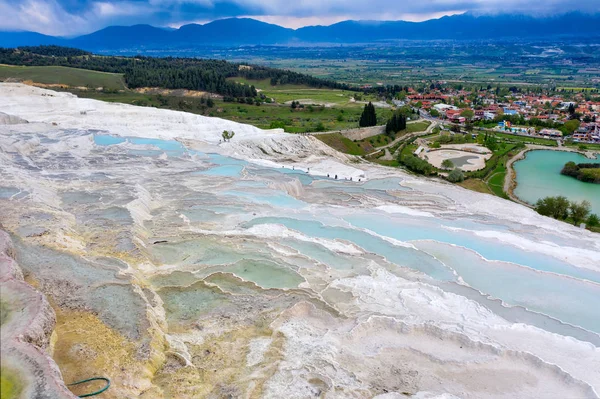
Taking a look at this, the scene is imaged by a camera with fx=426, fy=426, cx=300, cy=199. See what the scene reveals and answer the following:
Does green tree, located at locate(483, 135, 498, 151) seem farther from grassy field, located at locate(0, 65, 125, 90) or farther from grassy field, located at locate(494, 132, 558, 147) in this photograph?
grassy field, located at locate(0, 65, 125, 90)

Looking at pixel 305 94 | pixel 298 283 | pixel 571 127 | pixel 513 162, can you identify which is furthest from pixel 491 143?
pixel 298 283

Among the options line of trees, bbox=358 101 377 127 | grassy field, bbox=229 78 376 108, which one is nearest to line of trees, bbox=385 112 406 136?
line of trees, bbox=358 101 377 127

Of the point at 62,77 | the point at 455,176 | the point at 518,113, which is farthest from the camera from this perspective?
the point at 518,113

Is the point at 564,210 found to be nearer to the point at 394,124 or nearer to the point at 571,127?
the point at 394,124

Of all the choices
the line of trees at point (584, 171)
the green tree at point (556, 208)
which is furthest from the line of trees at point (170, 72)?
the green tree at point (556, 208)

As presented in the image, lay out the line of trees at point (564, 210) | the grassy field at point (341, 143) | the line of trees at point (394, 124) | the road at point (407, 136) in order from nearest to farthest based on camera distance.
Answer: the line of trees at point (564, 210)
the grassy field at point (341, 143)
the road at point (407, 136)
the line of trees at point (394, 124)

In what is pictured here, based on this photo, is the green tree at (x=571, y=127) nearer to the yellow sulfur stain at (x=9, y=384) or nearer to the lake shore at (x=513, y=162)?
the lake shore at (x=513, y=162)

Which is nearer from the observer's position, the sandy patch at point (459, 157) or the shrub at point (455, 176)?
the shrub at point (455, 176)

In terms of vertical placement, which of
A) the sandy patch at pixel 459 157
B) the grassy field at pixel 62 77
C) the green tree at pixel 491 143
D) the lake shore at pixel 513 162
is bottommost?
the lake shore at pixel 513 162
